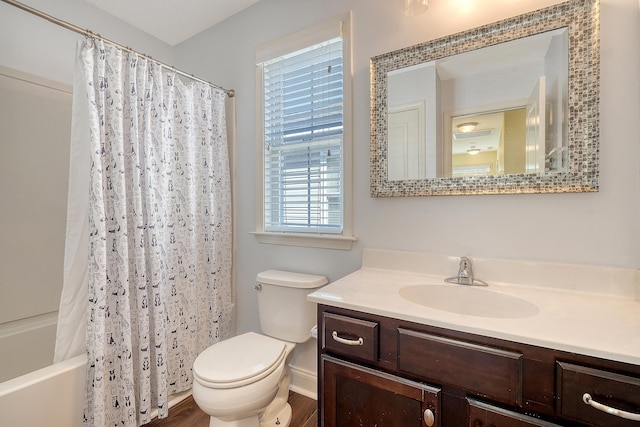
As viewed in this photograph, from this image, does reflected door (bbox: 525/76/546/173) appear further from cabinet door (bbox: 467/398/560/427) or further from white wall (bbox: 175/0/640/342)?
cabinet door (bbox: 467/398/560/427)

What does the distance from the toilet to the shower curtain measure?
42 cm

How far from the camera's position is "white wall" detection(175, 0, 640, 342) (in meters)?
1.02

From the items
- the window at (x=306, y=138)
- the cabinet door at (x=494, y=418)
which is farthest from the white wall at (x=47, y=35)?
the cabinet door at (x=494, y=418)

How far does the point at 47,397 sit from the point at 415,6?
233 cm

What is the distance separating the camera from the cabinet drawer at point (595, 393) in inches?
25.7

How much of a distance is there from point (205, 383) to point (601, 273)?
5.26 feet

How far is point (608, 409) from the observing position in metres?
0.66

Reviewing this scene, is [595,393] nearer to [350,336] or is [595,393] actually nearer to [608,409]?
[608,409]

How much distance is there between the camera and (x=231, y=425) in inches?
49.8

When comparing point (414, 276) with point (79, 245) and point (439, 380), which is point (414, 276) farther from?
point (79, 245)

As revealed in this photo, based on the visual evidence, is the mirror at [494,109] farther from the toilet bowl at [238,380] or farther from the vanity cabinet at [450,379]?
the toilet bowl at [238,380]

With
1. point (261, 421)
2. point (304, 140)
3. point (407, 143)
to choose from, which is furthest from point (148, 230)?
point (407, 143)

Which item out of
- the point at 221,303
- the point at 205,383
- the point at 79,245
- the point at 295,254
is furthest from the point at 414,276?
the point at 79,245

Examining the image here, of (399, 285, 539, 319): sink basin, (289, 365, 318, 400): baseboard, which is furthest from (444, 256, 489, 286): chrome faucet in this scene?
(289, 365, 318, 400): baseboard
